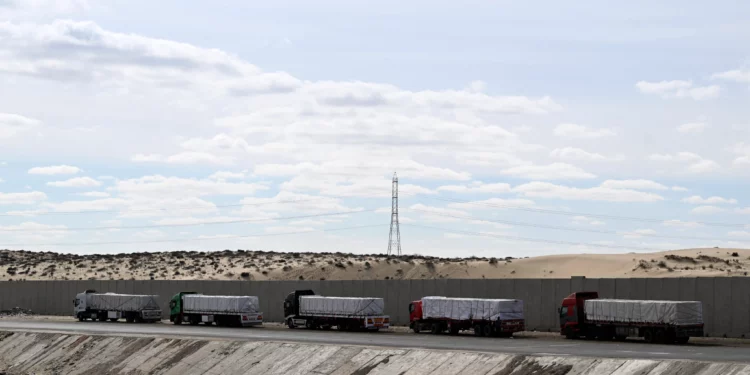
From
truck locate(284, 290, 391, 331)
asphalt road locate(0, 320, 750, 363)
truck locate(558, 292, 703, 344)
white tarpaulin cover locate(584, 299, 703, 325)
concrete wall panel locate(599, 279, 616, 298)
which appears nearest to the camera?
asphalt road locate(0, 320, 750, 363)

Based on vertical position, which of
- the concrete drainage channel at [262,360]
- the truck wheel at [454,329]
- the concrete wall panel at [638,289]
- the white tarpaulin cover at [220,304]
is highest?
the concrete wall panel at [638,289]

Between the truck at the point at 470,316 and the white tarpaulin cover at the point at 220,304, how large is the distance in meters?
15.1

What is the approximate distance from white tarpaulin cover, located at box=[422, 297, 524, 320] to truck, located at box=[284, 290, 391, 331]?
13.1 feet

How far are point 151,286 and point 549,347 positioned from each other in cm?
5325

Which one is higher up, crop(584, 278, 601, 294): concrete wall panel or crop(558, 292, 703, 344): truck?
crop(584, 278, 601, 294): concrete wall panel

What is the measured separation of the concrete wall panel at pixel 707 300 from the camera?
5894cm

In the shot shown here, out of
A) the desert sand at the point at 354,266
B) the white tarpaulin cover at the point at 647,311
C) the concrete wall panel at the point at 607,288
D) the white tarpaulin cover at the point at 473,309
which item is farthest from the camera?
the desert sand at the point at 354,266

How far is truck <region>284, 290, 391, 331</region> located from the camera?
218ft

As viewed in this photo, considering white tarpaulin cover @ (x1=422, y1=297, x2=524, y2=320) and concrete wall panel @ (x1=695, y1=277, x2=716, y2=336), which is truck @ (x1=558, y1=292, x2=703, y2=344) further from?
concrete wall panel @ (x1=695, y1=277, x2=716, y2=336)

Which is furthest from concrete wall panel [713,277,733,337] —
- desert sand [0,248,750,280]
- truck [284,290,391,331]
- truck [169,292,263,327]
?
truck [169,292,263,327]

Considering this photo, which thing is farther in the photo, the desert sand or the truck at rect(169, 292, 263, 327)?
the desert sand

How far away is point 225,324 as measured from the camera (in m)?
75.2

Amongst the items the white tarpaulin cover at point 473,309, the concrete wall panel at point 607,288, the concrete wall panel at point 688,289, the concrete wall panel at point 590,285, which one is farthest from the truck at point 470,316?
the concrete wall panel at point 688,289

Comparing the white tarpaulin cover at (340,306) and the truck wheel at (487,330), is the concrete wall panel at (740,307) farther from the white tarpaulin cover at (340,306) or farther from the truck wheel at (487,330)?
the white tarpaulin cover at (340,306)
